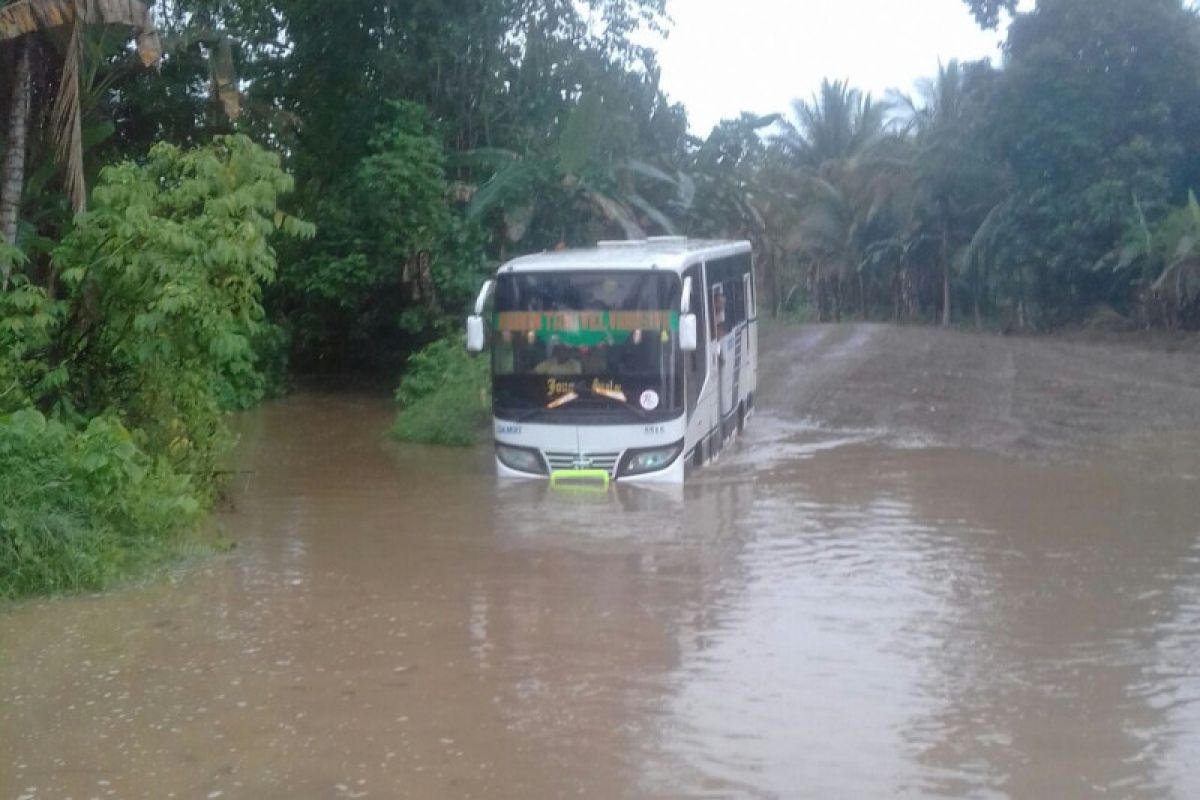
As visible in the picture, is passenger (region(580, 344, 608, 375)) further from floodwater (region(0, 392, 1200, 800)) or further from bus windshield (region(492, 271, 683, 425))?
floodwater (region(0, 392, 1200, 800))

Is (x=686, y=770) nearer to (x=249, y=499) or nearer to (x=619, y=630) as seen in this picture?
(x=619, y=630)

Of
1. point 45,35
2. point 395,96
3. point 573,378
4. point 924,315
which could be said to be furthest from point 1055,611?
point 924,315

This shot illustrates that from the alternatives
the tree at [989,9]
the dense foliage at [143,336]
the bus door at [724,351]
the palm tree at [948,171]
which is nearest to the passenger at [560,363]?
the bus door at [724,351]

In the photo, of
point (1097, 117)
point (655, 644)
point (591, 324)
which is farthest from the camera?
point (1097, 117)

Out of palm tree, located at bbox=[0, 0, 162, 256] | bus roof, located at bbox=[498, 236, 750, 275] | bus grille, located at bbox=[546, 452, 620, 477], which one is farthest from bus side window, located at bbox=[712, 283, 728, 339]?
palm tree, located at bbox=[0, 0, 162, 256]

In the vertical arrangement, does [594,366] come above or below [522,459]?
above

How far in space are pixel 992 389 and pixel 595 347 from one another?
30.6 feet

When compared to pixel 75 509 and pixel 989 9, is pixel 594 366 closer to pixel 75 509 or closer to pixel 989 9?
pixel 75 509

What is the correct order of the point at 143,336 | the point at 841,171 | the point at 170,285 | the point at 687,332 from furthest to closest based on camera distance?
the point at 841,171 < the point at 687,332 < the point at 143,336 < the point at 170,285

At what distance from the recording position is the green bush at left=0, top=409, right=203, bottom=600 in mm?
9641

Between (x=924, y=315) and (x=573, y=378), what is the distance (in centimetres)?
3845

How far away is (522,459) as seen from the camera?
14.7 metres

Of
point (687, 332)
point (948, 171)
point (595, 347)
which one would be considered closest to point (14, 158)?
point (595, 347)

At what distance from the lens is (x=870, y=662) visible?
7957 millimetres
